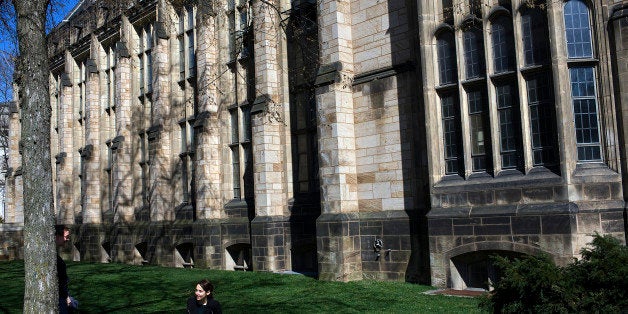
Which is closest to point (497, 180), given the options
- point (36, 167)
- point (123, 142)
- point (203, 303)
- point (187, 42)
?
point (203, 303)

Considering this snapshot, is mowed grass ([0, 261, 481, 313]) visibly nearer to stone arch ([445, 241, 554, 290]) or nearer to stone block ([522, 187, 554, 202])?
stone arch ([445, 241, 554, 290])

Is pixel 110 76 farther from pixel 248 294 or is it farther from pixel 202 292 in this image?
pixel 202 292

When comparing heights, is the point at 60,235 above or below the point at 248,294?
above

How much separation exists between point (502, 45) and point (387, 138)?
366 centimetres

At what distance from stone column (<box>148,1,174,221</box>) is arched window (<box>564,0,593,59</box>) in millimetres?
15491

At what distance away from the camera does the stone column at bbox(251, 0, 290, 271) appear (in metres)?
17.9

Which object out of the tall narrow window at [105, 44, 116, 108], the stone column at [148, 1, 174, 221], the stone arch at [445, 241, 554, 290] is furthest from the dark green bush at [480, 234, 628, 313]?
the tall narrow window at [105, 44, 116, 108]

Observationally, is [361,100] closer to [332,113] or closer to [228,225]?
[332,113]

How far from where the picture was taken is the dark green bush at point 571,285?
22.9ft

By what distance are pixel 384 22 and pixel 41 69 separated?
30.0 ft

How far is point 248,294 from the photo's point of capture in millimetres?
13852

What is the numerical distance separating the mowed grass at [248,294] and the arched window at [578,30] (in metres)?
5.15

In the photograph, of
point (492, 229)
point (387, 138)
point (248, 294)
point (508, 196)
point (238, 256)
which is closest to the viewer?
point (508, 196)

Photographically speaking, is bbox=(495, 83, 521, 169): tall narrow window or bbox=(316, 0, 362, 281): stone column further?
bbox=(316, 0, 362, 281): stone column
